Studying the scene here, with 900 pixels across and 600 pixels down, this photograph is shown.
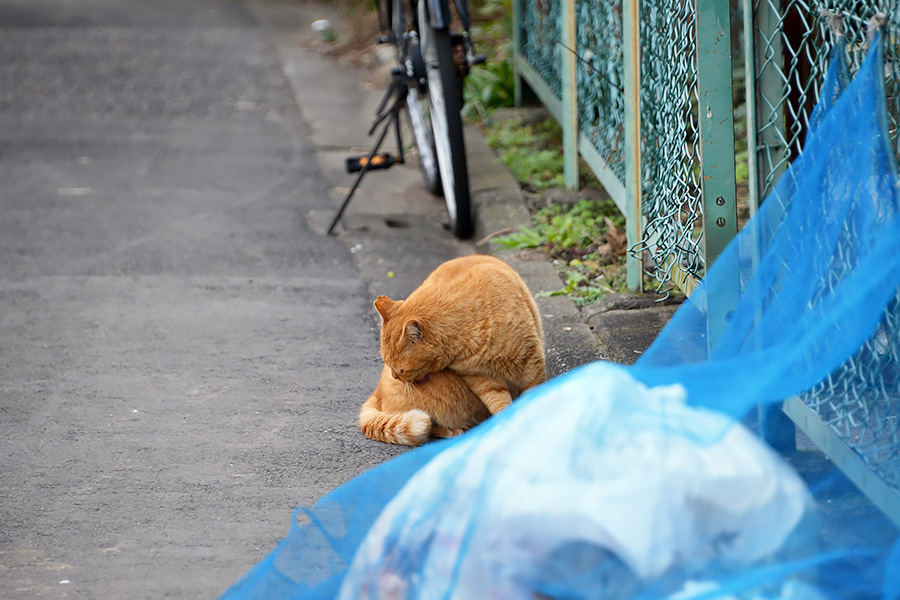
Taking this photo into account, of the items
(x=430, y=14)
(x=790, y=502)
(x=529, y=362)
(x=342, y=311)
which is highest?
(x=430, y=14)

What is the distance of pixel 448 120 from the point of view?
14.7 feet

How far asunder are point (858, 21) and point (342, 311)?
266 centimetres

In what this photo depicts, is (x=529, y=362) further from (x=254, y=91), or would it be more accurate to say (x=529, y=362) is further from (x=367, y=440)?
(x=254, y=91)

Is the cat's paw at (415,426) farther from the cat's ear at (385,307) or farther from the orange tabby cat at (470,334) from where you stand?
the cat's ear at (385,307)

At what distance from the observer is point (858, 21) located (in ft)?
6.42

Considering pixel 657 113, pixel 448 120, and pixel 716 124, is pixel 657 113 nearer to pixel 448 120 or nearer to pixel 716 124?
pixel 716 124

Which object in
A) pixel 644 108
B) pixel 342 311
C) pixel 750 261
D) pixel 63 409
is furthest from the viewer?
pixel 342 311

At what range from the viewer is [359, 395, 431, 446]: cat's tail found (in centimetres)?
280

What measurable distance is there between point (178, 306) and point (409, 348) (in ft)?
6.14

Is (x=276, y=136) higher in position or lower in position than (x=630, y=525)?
lower

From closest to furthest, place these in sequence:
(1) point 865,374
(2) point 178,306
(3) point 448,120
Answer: (1) point 865,374, (2) point 178,306, (3) point 448,120

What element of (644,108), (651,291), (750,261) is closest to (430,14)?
(644,108)

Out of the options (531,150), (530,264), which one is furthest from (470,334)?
(531,150)

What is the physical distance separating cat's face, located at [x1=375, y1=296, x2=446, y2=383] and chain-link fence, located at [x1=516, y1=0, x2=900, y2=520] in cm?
90
